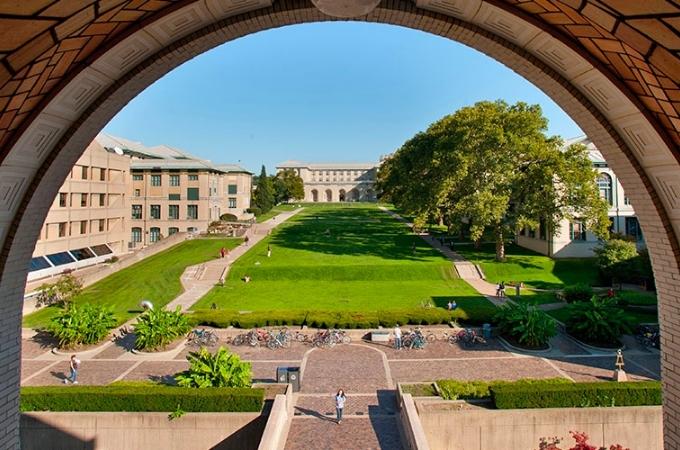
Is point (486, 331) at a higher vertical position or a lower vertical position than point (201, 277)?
lower

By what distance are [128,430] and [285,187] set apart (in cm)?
11458

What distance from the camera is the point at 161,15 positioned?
5230mm

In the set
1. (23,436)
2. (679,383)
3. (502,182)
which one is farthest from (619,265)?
(23,436)

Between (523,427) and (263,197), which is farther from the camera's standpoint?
(263,197)

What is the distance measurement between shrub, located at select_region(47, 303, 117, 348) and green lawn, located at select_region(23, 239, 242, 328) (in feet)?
4.26

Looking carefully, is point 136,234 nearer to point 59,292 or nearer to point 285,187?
point 59,292

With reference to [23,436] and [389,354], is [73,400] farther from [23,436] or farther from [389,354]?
[389,354]

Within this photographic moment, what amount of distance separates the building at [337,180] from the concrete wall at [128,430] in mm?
161072

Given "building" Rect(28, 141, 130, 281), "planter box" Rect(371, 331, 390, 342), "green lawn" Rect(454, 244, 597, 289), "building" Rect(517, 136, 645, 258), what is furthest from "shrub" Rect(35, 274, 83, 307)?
"building" Rect(517, 136, 645, 258)

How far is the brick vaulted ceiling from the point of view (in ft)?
12.3

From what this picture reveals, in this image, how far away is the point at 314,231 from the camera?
6088cm

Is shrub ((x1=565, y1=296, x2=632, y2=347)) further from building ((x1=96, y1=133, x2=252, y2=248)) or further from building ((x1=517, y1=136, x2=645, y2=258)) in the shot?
building ((x1=96, y1=133, x2=252, y2=248))

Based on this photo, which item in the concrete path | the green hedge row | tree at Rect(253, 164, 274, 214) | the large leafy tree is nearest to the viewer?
the green hedge row

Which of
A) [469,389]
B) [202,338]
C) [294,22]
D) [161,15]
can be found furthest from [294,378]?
[161,15]
